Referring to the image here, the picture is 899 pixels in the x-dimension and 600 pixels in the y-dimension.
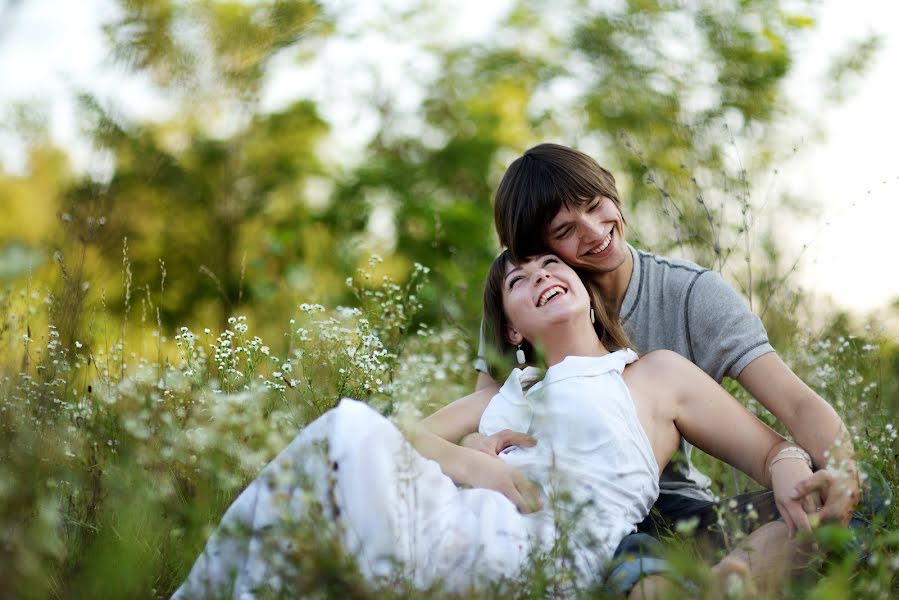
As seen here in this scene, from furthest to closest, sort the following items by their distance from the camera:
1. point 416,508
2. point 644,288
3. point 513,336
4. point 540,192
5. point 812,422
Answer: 1. point 644,288
2. point 540,192
3. point 513,336
4. point 812,422
5. point 416,508

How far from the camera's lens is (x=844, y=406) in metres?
3.68

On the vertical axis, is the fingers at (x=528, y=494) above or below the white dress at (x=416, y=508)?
below

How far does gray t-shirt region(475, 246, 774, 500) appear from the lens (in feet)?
10.3

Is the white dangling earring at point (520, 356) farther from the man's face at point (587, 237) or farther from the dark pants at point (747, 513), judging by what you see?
the dark pants at point (747, 513)

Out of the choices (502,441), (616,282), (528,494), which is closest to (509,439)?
(502,441)

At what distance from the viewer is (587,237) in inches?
130

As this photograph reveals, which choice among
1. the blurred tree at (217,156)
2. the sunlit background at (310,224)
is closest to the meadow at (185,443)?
the sunlit background at (310,224)

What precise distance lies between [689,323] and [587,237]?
0.47 m

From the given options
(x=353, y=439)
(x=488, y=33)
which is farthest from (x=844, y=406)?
(x=488, y=33)

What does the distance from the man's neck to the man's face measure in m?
0.11

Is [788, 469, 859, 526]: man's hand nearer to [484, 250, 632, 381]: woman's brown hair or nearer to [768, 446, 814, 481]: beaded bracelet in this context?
[768, 446, 814, 481]: beaded bracelet

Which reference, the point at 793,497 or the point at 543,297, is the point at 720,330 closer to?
the point at 543,297

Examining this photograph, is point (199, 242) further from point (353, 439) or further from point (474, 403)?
point (353, 439)

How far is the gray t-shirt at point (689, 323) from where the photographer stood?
10.3ft
